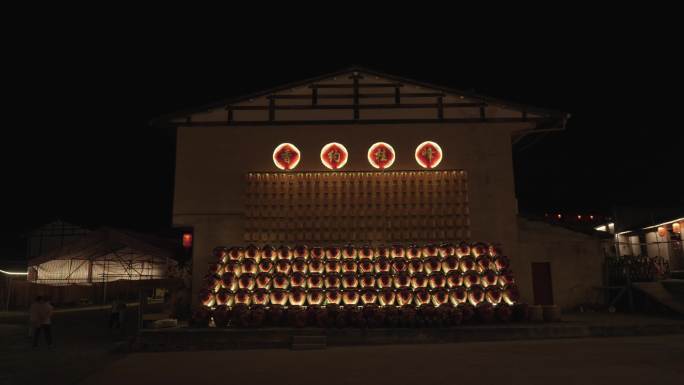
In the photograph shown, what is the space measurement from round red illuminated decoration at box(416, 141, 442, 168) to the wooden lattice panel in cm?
36

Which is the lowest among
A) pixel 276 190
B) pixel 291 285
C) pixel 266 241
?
pixel 291 285

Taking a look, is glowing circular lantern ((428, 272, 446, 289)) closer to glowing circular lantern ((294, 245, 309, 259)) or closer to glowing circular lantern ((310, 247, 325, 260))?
glowing circular lantern ((310, 247, 325, 260))

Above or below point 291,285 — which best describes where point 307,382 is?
below

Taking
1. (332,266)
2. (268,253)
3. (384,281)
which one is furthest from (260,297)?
(384,281)

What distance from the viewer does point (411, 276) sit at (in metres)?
14.0

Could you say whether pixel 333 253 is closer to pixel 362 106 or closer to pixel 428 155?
pixel 428 155

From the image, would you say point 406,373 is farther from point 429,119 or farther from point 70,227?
point 70,227

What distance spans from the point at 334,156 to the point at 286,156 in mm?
1655

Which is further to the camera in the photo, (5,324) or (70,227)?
(70,227)

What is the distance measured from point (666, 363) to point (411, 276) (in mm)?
6784

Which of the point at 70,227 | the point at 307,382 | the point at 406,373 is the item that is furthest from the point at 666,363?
the point at 70,227

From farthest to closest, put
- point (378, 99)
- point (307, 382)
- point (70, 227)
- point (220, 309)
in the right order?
point (70, 227), point (378, 99), point (220, 309), point (307, 382)

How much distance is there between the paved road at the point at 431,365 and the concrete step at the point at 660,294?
13.1 feet

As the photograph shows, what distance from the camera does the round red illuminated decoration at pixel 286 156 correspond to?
15.6 m
